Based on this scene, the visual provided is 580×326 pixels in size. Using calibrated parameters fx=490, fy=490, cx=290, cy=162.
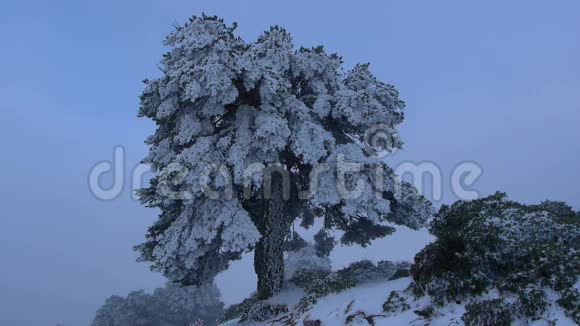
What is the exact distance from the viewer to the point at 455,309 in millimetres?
9695

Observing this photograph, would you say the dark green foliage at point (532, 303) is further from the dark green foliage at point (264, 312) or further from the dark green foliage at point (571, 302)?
the dark green foliage at point (264, 312)

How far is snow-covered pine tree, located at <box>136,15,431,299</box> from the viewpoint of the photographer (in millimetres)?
15352

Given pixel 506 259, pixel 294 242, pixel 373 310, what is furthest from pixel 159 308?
pixel 506 259

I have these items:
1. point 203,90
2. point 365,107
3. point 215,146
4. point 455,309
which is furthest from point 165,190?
point 455,309

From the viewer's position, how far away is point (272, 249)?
17391mm

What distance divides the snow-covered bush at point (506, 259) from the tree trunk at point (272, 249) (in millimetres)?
6898

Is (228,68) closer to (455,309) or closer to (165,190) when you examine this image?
(165,190)

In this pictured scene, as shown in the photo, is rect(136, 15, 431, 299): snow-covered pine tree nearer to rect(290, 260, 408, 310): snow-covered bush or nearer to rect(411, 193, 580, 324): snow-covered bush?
rect(290, 260, 408, 310): snow-covered bush

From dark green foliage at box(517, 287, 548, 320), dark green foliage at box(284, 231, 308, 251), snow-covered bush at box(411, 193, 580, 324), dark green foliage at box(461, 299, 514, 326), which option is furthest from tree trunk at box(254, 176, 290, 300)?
dark green foliage at box(517, 287, 548, 320)

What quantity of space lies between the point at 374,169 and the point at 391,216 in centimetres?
224

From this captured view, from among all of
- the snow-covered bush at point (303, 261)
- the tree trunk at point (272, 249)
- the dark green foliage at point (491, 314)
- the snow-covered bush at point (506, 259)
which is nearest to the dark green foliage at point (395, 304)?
the snow-covered bush at point (506, 259)

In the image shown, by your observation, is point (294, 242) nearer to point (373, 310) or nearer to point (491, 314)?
point (373, 310)

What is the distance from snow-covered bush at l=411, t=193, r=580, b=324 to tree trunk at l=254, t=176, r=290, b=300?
6.90 metres

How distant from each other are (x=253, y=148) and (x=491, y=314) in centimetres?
945
